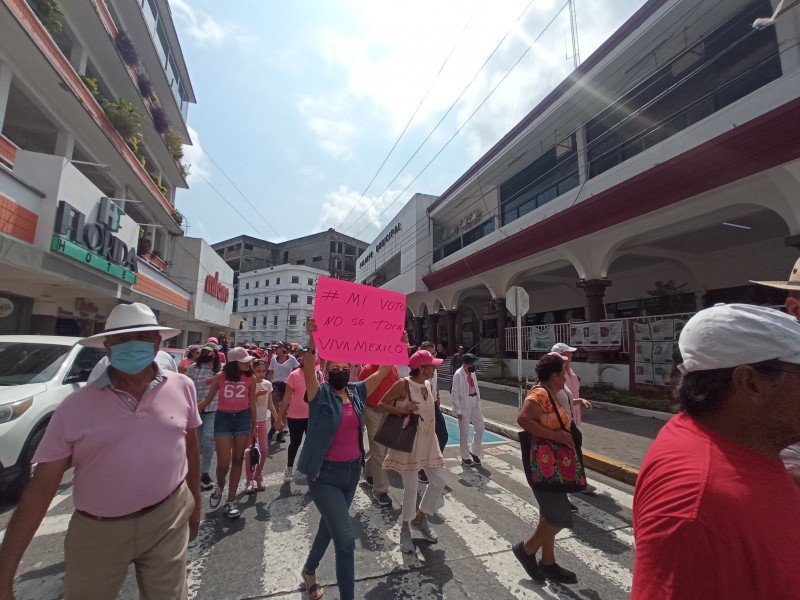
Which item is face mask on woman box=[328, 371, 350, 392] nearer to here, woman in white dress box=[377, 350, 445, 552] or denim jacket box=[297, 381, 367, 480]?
denim jacket box=[297, 381, 367, 480]

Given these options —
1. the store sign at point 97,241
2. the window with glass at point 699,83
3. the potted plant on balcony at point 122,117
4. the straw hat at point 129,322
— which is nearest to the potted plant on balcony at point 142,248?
the store sign at point 97,241

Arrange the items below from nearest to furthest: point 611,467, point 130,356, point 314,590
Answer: point 130,356 → point 314,590 → point 611,467

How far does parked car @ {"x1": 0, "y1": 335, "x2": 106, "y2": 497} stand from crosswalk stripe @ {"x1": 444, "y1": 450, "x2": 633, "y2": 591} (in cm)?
512

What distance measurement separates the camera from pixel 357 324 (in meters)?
3.28

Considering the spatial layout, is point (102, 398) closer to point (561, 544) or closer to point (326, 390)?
point (326, 390)

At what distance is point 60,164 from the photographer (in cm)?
840

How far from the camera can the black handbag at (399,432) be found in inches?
136

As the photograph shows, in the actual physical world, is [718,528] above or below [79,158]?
below

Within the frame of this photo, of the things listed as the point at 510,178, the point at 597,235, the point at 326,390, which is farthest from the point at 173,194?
the point at 326,390

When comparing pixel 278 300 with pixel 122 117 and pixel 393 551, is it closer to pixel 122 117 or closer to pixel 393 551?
pixel 122 117

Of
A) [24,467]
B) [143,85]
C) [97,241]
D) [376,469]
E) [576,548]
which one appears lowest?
[576,548]

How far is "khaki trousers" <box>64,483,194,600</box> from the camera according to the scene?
64.4 inches

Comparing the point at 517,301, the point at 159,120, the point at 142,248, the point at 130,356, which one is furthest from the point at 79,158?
the point at 130,356

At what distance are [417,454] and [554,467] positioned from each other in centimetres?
122
